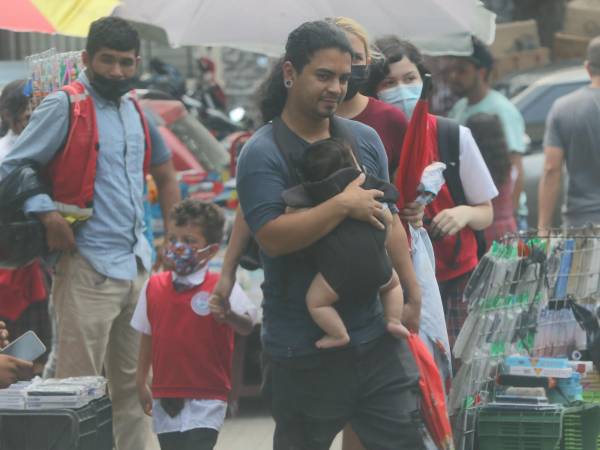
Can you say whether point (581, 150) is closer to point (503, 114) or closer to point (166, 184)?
point (503, 114)

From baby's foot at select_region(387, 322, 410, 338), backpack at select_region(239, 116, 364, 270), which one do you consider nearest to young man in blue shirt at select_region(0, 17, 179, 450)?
backpack at select_region(239, 116, 364, 270)

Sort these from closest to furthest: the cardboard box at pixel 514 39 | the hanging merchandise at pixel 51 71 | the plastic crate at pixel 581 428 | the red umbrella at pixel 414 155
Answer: the red umbrella at pixel 414 155 < the plastic crate at pixel 581 428 < the hanging merchandise at pixel 51 71 < the cardboard box at pixel 514 39

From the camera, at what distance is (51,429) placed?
16.7ft

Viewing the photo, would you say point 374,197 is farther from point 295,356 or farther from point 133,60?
point 133,60

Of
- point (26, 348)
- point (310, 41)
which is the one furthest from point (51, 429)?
point (310, 41)

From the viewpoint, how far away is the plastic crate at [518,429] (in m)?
6.06

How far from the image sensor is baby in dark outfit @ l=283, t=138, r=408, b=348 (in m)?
4.66

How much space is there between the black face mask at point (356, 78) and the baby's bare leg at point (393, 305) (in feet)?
2.95

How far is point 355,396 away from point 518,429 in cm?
143

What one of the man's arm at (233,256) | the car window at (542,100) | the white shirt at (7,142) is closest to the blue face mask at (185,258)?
the man's arm at (233,256)

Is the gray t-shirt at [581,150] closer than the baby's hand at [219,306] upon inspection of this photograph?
No

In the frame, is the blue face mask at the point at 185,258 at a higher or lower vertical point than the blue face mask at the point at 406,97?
lower

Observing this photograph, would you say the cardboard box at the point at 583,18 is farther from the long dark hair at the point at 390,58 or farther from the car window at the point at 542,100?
the long dark hair at the point at 390,58

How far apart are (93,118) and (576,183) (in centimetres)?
331
